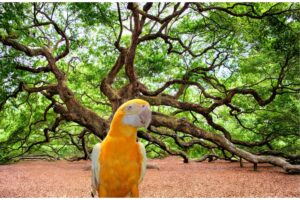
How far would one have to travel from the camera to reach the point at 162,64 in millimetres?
6680

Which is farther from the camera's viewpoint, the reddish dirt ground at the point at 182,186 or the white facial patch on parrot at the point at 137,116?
the reddish dirt ground at the point at 182,186

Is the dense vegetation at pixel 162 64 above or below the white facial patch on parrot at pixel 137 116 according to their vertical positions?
above

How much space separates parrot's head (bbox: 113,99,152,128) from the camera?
2160 mm

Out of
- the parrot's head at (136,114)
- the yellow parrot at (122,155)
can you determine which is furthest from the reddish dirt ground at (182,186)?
the parrot's head at (136,114)

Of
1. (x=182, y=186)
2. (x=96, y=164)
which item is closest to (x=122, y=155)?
(x=96, y=164)

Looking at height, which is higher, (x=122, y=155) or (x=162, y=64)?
(x=162, y=64)

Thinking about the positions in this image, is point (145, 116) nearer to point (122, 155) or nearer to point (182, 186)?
point (122, 155)

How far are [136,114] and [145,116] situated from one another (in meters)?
0.06

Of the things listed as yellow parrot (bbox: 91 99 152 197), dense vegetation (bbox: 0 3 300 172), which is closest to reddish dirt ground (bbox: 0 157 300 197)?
dense vegetation (bbox: 0 3 300 172)

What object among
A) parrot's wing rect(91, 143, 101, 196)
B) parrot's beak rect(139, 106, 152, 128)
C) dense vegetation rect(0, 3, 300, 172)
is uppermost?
dense vegetation rect(0, 3, 300, 172)

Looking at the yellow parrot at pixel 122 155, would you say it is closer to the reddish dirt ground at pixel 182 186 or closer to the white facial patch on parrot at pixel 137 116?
the white facial patch on parrot at pixel 137 116

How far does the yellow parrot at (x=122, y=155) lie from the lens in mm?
2199

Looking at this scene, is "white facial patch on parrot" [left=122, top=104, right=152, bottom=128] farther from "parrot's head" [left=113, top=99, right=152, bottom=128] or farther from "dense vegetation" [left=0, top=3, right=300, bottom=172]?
"dense vegetation" [left=0, top=3, right=300, bottom=172]

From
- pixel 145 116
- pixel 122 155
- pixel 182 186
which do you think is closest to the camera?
pixel 145 116
